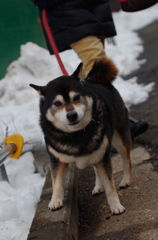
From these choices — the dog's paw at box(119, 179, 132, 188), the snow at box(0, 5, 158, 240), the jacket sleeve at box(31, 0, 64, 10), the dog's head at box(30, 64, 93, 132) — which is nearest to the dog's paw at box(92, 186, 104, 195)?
the dog's paw at box(119, 179, 132, 188)

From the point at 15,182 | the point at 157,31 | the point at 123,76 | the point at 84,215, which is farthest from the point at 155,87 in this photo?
the point at 157,31

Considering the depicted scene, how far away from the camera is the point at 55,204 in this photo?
277 centimetres

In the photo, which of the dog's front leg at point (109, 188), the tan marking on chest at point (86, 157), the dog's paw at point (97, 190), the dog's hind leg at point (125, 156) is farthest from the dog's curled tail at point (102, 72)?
the dog's paw at point (97, 190)

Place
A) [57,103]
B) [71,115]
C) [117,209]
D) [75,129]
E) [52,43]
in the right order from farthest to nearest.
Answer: [52,43] < [117,209] < [75,129] < [57,103] < [71,115]

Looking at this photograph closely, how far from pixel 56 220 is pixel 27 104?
Result: 3.60 meters

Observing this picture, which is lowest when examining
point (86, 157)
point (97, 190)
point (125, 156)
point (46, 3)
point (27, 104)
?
point (27, 104)

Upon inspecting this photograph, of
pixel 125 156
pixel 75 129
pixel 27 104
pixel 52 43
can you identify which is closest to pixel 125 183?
pixel 125 156

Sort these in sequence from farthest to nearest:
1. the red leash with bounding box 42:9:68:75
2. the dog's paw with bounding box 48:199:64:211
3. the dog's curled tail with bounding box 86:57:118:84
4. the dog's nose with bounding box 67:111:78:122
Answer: the red leash with bounding box 42:9:68:75 < the dog's curled tail with bounding box 86:57:118:84 < the dog's paw with bounding box 48:199:64:211 < the dog's nose with bounding box 67:111:78:122

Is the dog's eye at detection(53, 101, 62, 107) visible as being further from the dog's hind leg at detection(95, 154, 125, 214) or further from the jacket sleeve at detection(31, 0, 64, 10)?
the jacket sleeve at detection(31, 0, 64, 10)

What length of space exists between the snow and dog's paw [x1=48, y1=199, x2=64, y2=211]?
23 centimetres

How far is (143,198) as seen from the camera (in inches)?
118

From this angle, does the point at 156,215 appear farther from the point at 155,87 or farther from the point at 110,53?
the point at 110,53

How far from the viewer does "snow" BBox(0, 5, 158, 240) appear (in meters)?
2.97

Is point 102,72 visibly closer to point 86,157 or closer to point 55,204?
point 86,157
